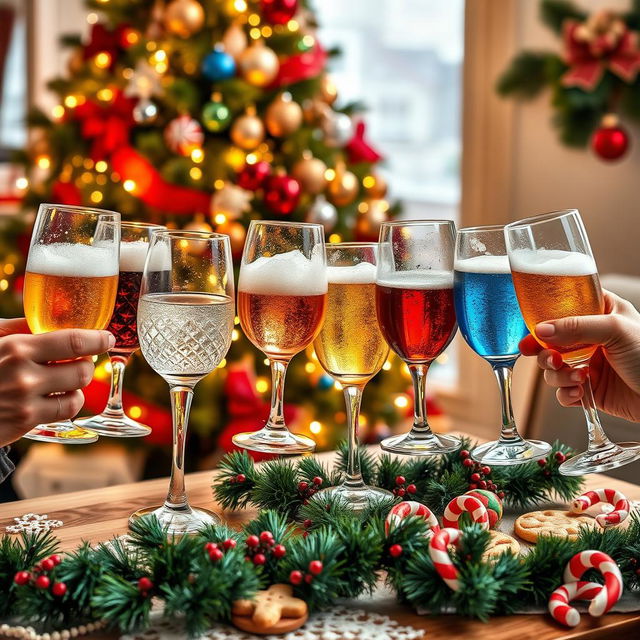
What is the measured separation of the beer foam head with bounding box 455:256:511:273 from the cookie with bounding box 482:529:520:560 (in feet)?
1.00

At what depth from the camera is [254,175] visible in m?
2.79

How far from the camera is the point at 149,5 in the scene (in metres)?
3.03

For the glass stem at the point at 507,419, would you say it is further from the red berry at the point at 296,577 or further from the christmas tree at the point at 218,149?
the christmas tree at the point at 218,149

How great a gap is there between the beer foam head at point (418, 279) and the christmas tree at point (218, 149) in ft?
5.31

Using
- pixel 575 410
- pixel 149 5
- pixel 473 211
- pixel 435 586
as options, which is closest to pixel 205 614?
pixel 435 586

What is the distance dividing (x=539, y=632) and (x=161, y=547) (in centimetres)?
37

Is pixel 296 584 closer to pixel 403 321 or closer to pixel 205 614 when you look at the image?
pixel 205 614

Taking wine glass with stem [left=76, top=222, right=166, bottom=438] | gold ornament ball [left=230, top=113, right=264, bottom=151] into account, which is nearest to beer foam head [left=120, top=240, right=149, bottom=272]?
wine glass with stem [left=76, top=222, right=166, bottom=438]

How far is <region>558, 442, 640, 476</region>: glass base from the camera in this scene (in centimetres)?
106

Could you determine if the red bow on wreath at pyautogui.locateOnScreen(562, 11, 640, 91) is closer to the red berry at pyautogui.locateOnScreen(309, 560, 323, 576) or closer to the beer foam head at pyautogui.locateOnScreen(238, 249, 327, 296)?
the beer foam head at pyautogui.locateOnScreen(238, 249, 327, 296)

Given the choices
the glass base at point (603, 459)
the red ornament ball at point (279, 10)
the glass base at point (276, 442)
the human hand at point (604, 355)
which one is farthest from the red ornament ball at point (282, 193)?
the glass base at point (603, 459)

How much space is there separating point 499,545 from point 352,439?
0.22 meters

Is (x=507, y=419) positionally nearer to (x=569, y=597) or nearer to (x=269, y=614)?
(x=569, y=597)

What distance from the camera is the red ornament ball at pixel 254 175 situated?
9.12 ft
